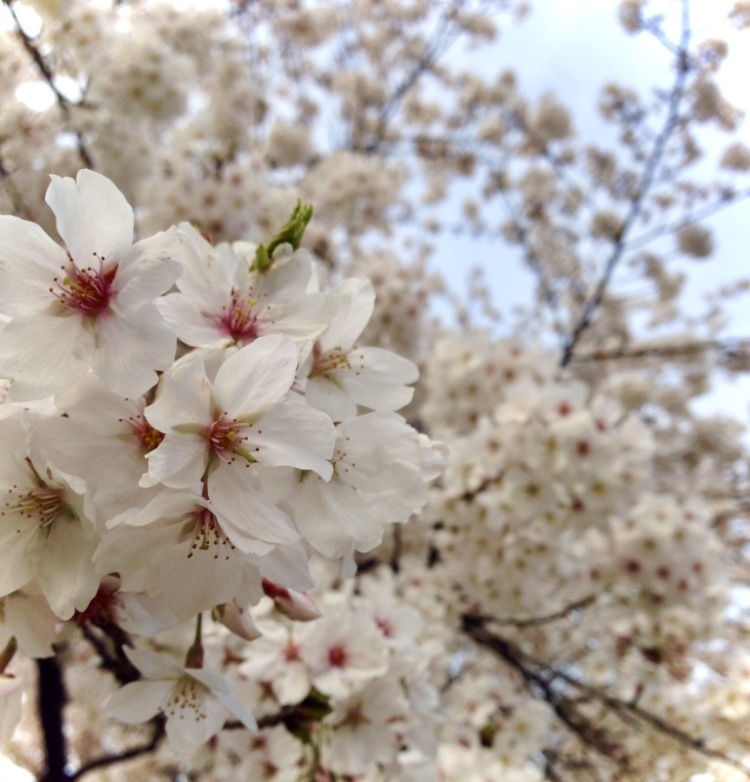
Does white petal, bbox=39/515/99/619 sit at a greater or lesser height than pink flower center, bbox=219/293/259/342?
lesser

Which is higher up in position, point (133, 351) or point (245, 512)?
point (133, 351)

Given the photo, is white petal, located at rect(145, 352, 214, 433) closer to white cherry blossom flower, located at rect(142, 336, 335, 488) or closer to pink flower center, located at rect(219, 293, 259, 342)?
white cherry blossom flower, located at rect(142, 336, 335, 488)

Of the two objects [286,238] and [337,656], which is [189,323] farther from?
[337,656]

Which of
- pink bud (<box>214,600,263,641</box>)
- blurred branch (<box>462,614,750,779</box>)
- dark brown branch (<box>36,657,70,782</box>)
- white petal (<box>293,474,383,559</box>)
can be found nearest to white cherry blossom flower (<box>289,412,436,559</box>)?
white petal (<box>293,474,383,559</box>)

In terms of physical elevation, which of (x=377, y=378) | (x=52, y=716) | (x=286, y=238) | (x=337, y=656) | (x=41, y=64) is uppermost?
(x=41, y=64)

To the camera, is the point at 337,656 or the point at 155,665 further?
the point at 337,656

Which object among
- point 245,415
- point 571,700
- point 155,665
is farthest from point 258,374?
point 571,700

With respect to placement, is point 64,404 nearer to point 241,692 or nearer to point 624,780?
point 241,692
